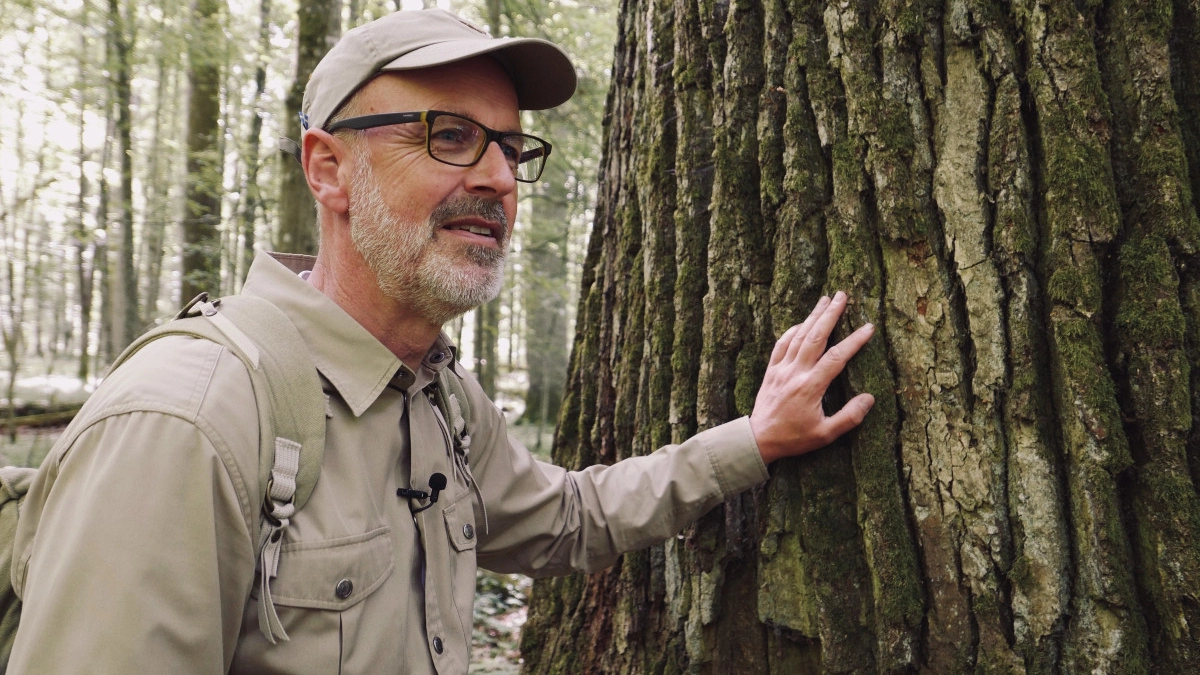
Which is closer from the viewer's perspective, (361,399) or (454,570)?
(361,399)

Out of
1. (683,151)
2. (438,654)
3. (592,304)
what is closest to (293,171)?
(592,304)

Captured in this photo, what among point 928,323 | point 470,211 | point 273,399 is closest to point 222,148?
point 470,211

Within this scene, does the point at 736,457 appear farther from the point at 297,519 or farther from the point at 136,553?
the point at 136,553

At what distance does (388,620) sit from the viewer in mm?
1844

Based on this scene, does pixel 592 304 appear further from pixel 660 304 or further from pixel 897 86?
pixel 897 86

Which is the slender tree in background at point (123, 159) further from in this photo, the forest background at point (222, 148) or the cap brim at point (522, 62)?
the cap brim at point (522, 62)

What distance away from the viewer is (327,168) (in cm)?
227

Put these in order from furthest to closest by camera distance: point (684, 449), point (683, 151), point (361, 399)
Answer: point (683, 151) < point (684, 449) < point (361, 399)

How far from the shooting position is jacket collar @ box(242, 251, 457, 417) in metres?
1.98

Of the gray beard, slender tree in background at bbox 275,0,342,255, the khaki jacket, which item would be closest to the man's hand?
the khaki jacket

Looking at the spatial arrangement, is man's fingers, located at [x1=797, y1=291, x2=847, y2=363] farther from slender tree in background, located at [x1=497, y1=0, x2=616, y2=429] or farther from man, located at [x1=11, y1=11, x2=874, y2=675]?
slender tree in background, located at [x1=497, y1=0, x2=616, y2=429]

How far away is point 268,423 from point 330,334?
428 millimetres

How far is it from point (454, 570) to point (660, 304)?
112 cm

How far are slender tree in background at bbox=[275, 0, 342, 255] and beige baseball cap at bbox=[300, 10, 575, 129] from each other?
5.38 m
